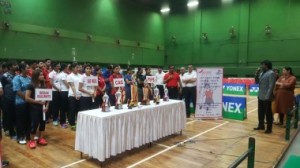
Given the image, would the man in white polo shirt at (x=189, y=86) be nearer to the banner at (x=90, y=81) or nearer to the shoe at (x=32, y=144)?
the banner at (x=90, y=81)

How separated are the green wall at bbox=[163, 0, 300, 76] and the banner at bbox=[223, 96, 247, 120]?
389 inches

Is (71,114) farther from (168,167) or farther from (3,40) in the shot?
(3,40)

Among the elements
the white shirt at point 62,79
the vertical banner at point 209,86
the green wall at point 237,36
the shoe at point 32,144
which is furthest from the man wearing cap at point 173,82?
the green wall at point 237,36

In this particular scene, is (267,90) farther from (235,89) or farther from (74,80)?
(235,89)

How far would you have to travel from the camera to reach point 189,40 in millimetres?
18594

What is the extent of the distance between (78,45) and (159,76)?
6393 millimetres

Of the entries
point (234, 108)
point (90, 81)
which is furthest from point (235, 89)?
point (90, 81)

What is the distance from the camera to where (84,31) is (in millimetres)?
13398

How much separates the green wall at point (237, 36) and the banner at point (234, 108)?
9.88 m

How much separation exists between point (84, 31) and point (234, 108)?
10058 millimetres

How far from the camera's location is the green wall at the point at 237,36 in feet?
47.8

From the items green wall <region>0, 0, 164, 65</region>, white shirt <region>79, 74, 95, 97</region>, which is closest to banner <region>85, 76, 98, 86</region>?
white shirt <region>79, 74, 95, 97</region>

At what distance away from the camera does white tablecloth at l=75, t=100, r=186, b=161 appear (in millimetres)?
3240

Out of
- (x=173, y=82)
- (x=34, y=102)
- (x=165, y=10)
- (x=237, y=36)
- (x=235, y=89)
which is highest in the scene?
(x=165, y=10)
